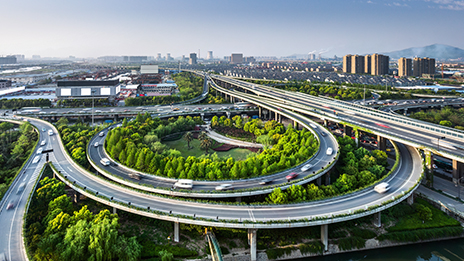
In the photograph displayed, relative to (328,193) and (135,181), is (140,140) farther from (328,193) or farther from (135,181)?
(328,193)

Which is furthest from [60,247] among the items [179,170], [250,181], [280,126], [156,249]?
[280,126]

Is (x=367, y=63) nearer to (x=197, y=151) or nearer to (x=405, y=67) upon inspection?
(x=405, y=67)

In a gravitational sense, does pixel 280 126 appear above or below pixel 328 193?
above

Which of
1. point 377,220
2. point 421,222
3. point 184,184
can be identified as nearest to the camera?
point 377,220

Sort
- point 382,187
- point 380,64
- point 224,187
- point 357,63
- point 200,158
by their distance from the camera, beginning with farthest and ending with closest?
point 357,63 < point 380,64 < point 200,158 < point 224,187 < point 382,187

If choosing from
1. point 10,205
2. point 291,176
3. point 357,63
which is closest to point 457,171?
point 291,176

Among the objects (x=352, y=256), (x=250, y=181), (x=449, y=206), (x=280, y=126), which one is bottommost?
(x=352, y=256)
